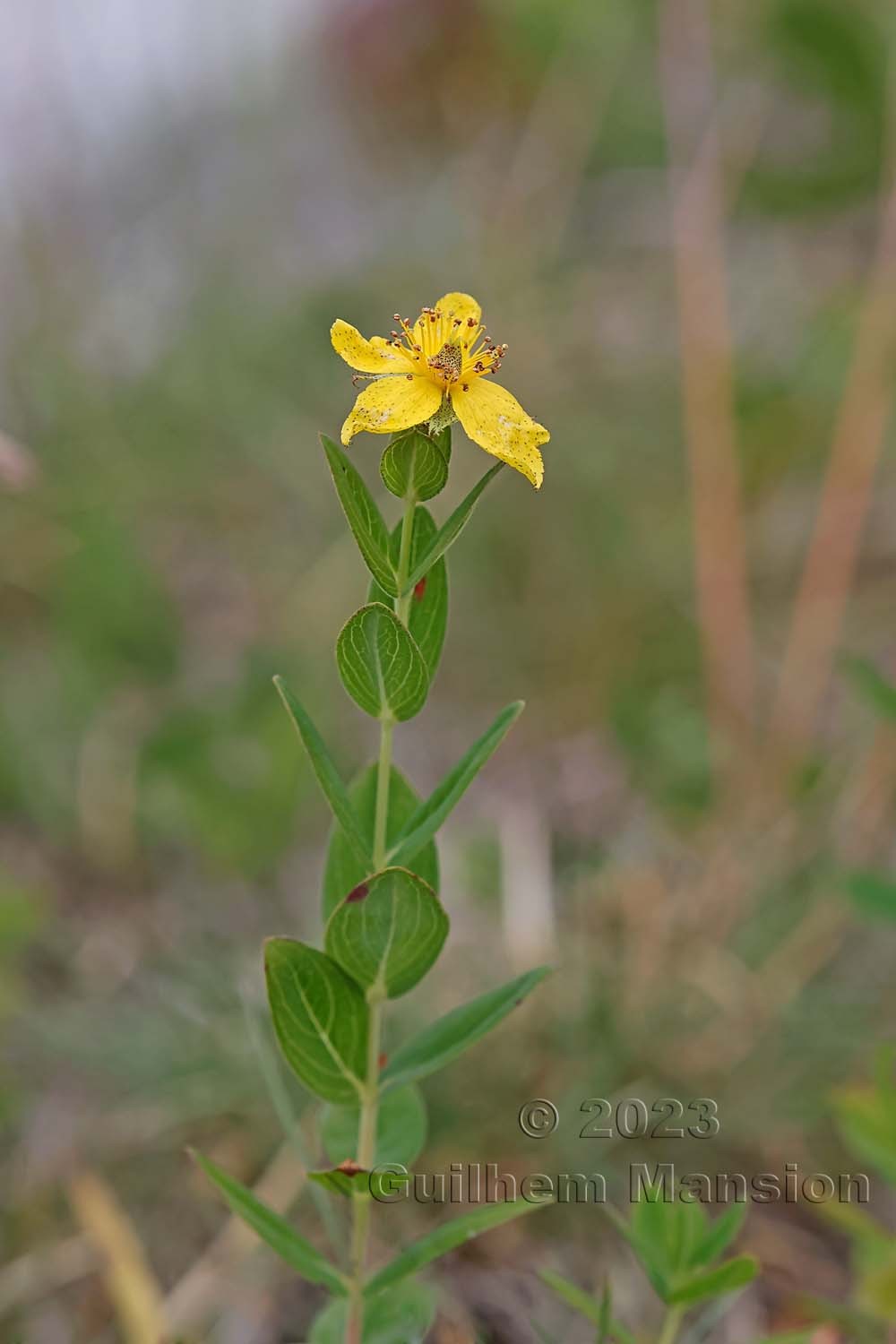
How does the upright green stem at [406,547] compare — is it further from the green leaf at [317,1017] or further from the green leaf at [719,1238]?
the green leaf at [719,1238]

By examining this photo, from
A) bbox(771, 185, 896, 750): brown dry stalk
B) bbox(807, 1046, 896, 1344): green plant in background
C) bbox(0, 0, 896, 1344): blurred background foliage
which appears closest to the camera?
bbox(807, 1046, 896, 1344): green plant in background

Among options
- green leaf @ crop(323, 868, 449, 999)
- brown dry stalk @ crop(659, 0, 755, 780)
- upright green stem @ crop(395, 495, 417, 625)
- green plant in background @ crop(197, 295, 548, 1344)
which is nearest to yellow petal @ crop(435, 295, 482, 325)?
green plant in background @ crop(197, 295, 548, 1344)

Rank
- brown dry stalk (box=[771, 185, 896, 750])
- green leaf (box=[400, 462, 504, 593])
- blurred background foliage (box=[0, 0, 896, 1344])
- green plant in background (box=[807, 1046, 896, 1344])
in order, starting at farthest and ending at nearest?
brown dry stalk (box=[771, 185, 896, 750]) → blurred background foliage (box=[0, 0, 896, 1344]) → green plant in background (box=[807, 1046, 896, 1344]) → green leaf (box=[400, 462, 504, 593])

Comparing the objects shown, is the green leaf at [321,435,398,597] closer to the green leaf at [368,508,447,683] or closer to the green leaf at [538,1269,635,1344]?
the green leaf at [368,508,447,683]

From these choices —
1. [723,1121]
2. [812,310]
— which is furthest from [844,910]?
[812,310]

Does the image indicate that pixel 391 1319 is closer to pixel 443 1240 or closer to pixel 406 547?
pixel 443 1240

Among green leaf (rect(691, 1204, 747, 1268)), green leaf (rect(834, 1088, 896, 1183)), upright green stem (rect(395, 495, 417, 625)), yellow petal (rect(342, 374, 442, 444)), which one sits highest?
yellow petal (rect(342, 374, 442, 444))

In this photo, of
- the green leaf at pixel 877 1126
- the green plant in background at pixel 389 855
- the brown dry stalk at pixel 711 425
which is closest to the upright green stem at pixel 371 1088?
the green plant in background at pixel 389 855
